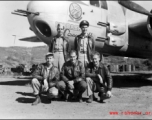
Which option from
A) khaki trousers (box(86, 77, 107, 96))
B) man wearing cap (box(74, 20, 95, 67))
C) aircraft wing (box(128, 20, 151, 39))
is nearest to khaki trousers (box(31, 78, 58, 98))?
khaki trousers (box(86, 77, 107, 96))

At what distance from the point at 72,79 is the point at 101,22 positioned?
344 cm

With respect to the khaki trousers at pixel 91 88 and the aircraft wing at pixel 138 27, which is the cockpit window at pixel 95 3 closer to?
the aircraft wing at pixel 138 27

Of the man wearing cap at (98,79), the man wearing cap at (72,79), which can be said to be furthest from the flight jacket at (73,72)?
the man wearing cap at (98,79)

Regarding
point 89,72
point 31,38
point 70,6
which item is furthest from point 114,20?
point 31,38

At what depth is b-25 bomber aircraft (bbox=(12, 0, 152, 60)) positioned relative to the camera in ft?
21.2

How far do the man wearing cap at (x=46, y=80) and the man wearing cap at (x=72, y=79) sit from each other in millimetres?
179

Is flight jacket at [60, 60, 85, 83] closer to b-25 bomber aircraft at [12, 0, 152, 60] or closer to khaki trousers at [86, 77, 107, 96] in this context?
khaki trousers at [86, 77, 107, 96]

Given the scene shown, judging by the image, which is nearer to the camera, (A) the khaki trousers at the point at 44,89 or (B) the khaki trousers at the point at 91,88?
(A) the khaki trousers at the point at 44,89

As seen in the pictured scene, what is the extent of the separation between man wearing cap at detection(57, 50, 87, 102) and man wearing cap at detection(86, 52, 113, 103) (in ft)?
0.61

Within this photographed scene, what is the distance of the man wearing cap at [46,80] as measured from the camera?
4488 millimetres

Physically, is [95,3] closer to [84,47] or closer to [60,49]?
[84,47]

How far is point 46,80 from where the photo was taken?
4.59 m

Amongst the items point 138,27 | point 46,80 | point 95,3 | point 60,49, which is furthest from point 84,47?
point 138,27

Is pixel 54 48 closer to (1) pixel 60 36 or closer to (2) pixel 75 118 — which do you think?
(1) pixel 60 36
